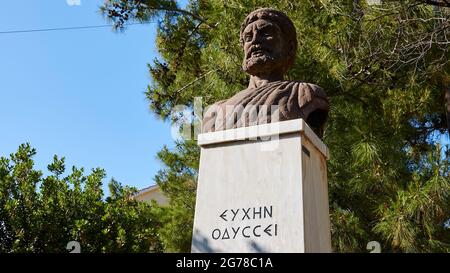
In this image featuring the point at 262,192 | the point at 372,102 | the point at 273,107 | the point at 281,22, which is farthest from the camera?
the point at 372,102

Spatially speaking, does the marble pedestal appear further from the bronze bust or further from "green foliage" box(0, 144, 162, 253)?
"green foliage" box(0, 144, 162, 253)

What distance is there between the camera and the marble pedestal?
2783 millimetres

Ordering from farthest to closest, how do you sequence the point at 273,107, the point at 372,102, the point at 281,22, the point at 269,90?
1. the point at 372,102
2. the point at 281,22
3. the point at 269,90
4. the point at 273,107

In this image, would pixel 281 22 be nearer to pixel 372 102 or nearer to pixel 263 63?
pixel 263 63

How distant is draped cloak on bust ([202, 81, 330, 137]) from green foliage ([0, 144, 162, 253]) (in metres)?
3.56

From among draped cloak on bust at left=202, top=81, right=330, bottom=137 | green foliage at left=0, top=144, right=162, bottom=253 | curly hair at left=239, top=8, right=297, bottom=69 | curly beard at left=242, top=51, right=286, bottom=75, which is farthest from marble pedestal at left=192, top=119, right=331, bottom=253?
green foliage at left=0, top=144, right=162, bottom=253

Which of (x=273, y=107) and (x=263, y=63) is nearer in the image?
(x=273, y=107)

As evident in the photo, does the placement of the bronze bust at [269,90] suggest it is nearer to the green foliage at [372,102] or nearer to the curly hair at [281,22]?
Answer: the curly hair at [281,22]

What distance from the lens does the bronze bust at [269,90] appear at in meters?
3.24

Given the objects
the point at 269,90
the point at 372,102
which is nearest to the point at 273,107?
the point at 269,90

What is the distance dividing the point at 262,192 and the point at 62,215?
4.27m

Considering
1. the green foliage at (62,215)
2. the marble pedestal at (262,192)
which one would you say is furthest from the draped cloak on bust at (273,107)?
the green foliage at (62,215)

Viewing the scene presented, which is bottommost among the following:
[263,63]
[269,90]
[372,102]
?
[269,90]

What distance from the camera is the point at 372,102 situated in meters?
6.31
